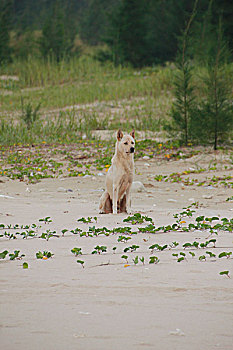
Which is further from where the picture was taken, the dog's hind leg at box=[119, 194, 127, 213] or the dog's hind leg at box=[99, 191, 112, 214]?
the dog's hind leg at box=[119, 194, 127, 213]

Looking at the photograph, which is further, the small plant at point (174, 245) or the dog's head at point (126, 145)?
the dog's head at point (126, 145)

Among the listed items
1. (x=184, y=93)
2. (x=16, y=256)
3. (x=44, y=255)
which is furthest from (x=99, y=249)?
(x=184, y=93)

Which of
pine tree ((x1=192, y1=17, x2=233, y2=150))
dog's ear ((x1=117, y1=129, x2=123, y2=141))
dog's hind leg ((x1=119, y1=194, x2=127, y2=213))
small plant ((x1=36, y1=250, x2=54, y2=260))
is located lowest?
dog's hind leg ((x1=119, y1=194, x2=127, y2=213))

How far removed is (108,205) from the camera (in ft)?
23.6

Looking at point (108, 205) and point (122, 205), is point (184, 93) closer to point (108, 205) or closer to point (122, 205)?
point (122, 205)

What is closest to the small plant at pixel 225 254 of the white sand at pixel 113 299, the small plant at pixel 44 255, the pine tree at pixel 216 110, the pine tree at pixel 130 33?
the white sand at pixel 113 299

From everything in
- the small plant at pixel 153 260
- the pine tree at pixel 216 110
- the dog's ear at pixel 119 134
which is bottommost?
the small plant at pixel 153 260

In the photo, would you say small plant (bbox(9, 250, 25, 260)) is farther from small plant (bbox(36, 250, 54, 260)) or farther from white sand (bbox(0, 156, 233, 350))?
small plant (bbox(36, 250, 54, 260))

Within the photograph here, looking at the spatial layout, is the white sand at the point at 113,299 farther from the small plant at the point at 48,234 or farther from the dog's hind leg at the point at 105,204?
the dog's hind leg at the point at 105,204

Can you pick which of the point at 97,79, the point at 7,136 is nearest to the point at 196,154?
the point at 7,136

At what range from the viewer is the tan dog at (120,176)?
6.89 metres

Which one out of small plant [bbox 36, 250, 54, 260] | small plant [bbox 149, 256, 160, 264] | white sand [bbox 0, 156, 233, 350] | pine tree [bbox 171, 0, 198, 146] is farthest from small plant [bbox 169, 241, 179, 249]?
pine tree [bbox 171, 0, 198, 146]

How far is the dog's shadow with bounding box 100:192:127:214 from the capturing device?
23.3ft

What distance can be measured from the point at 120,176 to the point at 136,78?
1866cm
